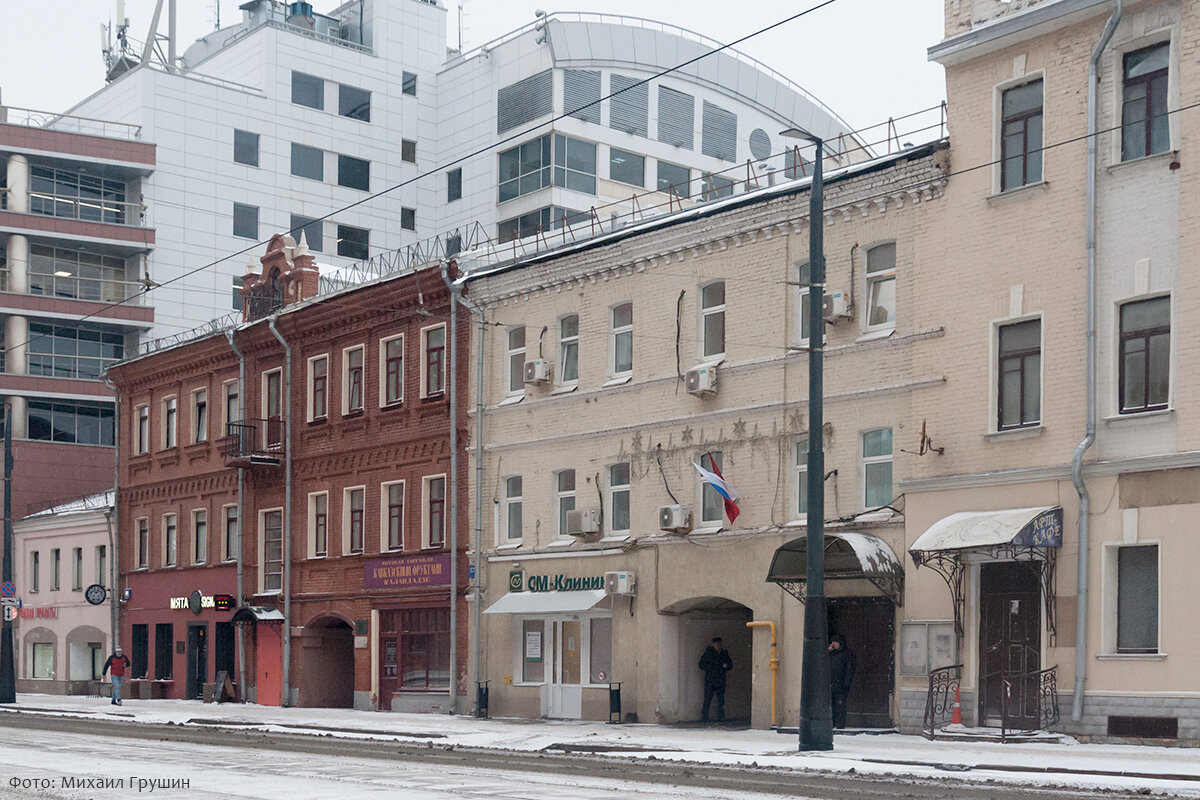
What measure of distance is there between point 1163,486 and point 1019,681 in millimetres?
3700

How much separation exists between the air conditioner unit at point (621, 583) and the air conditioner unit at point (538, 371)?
4.54 metres

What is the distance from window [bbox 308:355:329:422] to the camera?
4169cm

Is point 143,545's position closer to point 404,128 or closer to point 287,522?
point 287,522

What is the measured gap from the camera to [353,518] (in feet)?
133

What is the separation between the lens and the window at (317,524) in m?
41.6

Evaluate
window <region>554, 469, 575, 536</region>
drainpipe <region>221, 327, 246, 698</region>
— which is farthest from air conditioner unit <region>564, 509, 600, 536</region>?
drainpipe <region>221, 327, 246, 698</region>

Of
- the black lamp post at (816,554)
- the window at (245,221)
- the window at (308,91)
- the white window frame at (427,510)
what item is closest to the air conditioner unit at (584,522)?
the white window frame at (427,510)

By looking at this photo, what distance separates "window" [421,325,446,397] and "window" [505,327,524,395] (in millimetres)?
2072

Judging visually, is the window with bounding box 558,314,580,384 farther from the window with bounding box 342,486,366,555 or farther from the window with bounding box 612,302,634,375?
the window with bounding box 342,486,366,555

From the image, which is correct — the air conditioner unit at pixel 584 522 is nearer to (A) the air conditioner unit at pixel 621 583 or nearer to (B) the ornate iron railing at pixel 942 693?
(A) the air conditioner unit at pixel 621 583

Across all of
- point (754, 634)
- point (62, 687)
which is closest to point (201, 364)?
point (62, 687)

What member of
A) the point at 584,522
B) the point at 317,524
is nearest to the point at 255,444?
the point at 317,524

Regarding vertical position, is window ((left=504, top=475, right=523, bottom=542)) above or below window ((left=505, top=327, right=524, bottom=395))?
below

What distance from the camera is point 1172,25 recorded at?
23266mm
